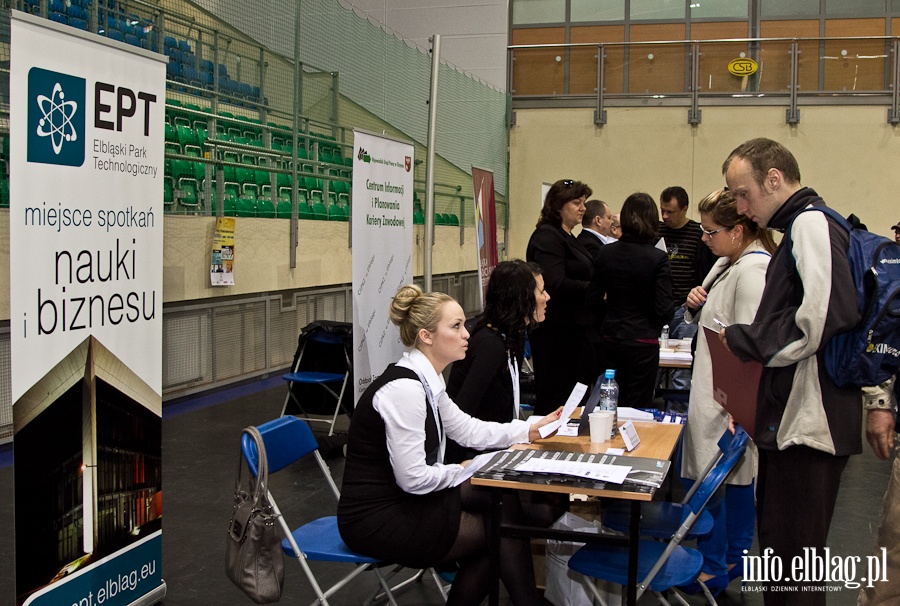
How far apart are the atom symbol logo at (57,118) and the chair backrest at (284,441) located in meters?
1.02

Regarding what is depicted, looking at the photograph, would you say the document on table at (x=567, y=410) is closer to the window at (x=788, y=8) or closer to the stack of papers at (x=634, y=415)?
the stack of papers at (x=634, y=415)

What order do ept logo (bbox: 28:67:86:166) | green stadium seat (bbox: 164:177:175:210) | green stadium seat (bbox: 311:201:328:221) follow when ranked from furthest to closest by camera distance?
green stadium seat (bbox: 311:201:328:221)
green stadium seat (bbox: 164:177:175:210)
ept logo (bbox: 28:67:86:166)

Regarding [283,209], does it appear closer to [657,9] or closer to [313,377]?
[313,377]

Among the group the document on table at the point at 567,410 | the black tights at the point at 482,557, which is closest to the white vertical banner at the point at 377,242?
the document on table at the point at 567,410

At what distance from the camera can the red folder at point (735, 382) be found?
2.42 m

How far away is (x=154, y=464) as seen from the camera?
9.89 feet

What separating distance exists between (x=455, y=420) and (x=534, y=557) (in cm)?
73

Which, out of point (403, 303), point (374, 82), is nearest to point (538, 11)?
point (374, 82)

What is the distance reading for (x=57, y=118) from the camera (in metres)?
2.45

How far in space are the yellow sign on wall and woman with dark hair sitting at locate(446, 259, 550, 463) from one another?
10.6m

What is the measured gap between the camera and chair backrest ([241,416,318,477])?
275cm

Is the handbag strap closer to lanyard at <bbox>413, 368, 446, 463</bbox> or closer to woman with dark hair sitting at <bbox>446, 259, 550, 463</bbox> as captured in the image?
lanyard at <bbox>413, 368, 446, 463</bbox>

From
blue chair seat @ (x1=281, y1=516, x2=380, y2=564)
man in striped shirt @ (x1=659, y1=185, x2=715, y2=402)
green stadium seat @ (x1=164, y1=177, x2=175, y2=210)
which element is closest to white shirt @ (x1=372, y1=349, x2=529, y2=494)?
blue chair seat @ (x1=281, y1=516, x2=380, y2=564)

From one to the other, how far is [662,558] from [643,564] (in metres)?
0.13
